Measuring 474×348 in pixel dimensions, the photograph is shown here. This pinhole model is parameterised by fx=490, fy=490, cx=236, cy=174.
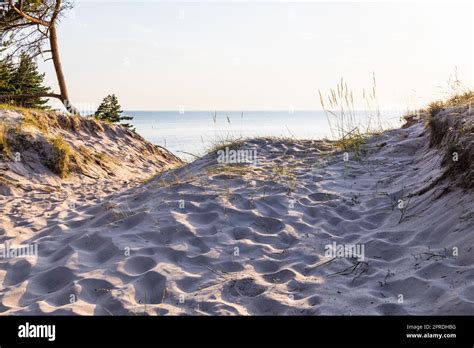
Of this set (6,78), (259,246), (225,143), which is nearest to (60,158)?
(225,143)

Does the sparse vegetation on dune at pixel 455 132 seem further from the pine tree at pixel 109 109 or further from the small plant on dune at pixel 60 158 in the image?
the pine tree at pixel 109 109

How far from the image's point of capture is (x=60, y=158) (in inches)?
383

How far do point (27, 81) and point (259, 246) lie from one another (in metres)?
19.7

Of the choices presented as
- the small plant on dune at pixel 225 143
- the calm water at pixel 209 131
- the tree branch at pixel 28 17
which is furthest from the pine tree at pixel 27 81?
the small plant on dune at pixel 225 143

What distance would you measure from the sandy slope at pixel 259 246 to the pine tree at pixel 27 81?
12.5 meters

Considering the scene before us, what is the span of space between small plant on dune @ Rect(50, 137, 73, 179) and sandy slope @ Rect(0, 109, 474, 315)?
82.1 inches

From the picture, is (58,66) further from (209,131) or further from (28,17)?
(209,131)

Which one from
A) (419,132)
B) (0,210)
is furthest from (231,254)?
(419,132)

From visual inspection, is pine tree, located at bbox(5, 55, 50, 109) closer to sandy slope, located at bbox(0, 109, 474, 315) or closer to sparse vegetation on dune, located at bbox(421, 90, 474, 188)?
sandy slope, located at bbox(0, 109, 474, 315)

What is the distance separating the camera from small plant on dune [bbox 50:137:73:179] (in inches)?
377

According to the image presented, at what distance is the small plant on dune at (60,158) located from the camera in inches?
377

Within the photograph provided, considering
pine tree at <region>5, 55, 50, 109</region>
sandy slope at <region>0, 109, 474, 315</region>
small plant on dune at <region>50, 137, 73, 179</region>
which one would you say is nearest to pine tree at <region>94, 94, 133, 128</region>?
pine tree at <region>5, 55, 50, 109</region>
